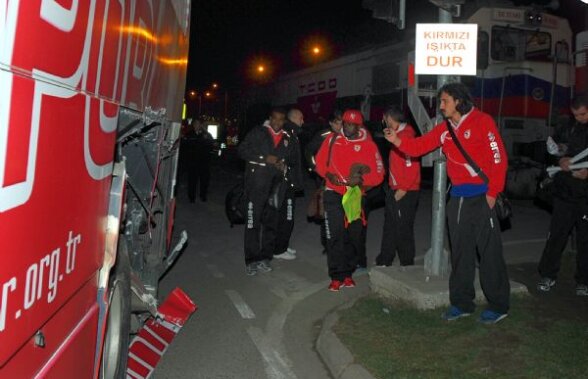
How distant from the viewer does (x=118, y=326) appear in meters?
3.91

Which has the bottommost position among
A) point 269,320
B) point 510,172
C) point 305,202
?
point 269,320

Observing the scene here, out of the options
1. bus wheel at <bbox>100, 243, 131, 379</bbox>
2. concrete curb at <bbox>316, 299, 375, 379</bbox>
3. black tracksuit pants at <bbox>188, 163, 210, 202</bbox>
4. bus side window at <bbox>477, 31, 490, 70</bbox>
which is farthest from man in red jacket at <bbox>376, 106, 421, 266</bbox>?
black tracksuit pants at <bbox>188, 163, 210, 202</bbox>

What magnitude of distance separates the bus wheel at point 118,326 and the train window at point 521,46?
524 inches

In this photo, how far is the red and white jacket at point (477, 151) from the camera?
204 inches

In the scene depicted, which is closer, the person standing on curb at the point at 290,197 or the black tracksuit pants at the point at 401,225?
the black tracksuit pants at the point at 401,225

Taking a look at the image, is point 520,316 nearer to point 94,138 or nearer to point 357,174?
point 357,174

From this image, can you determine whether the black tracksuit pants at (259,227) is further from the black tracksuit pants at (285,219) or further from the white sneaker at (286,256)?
the white sneaker at (286,256)

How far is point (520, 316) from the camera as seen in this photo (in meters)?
5.71

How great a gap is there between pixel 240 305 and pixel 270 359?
61.3 inches

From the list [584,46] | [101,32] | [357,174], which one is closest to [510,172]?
[584,46]

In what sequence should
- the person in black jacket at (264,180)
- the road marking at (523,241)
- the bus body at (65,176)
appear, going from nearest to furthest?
the bus body at (65,176) < the person in black jacket at (264,180) < the road marking at (523,241)

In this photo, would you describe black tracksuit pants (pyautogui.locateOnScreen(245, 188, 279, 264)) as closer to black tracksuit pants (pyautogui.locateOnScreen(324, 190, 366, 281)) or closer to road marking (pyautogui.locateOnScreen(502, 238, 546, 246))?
black tracksuit pants (pyautogui.locateOnScreen(324, 190, 366, 281))

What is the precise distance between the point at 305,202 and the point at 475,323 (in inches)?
394

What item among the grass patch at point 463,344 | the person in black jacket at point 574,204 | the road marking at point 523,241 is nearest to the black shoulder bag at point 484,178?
the grass patch at point 463,344
